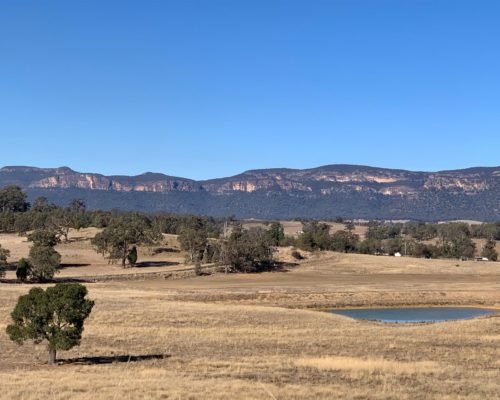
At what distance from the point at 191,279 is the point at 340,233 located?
238 ft

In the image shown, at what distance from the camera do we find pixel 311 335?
1796 inches

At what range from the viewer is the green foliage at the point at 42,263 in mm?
97062

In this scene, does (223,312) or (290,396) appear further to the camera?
(223,312)

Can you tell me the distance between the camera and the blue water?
6857cm

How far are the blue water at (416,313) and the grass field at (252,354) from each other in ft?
11.1

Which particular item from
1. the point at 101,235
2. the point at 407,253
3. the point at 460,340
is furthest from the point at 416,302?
the point at 407,253

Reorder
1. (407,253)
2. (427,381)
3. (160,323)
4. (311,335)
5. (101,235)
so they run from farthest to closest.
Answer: (407,253)
(101,235)
(160,323)
(311,335)
(427,381)

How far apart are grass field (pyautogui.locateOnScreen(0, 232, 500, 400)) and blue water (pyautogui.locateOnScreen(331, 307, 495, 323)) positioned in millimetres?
3385

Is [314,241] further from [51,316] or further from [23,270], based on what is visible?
[51,316]

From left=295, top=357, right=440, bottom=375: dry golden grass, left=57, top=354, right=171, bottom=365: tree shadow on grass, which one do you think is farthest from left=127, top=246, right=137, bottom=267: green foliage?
left=295, top=357, right=440, bottom=375: dry golden grass

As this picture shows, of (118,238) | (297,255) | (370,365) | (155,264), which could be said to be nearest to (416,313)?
(370,365)

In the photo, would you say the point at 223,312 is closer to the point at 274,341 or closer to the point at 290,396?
the point at 274,341

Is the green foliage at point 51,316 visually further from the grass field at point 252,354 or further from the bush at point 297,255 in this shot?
the bush at point 297,255

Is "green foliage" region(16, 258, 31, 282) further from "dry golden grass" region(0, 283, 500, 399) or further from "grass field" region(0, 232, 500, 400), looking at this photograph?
"dry golden grass" region(0, 283, 500, 399)
